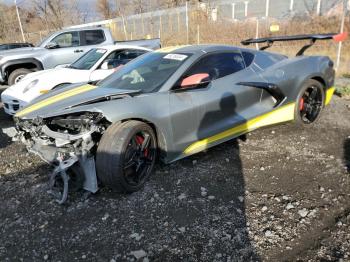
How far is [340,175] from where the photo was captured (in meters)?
3.75

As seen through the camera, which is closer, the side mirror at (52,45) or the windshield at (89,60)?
the windshield at (89,60)

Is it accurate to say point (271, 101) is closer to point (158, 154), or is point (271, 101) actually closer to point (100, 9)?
point (158, 154)

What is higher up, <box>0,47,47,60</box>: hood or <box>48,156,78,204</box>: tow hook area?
<box>0,47,47,60</box>: hood

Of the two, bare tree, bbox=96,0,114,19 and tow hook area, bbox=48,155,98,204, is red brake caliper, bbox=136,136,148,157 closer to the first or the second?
tow hook area, bbox=48,155,98,204

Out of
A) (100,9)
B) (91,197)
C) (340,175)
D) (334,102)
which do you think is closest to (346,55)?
(334,102)

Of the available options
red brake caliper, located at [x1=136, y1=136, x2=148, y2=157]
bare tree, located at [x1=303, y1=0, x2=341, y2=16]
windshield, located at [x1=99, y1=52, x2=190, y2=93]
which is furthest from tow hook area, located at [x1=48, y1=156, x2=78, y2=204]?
bare tree, located at [x1=303, y1=0, x2=341, y2=16]

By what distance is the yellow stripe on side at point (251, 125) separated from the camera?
13.1 feet

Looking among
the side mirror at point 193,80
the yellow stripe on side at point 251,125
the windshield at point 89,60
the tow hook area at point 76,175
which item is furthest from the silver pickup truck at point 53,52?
the tow hook area at point 76,175

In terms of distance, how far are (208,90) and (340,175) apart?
1.75 m

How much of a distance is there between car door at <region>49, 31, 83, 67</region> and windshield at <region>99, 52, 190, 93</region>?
5.24 m

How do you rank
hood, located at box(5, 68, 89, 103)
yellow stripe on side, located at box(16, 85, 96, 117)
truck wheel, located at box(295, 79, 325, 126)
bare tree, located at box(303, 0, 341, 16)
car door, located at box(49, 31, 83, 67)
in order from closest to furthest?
1. yellow stripe on side, located at box(16, 85, 96, 117)
2. truck wheel, located at box(295, 79, 325, 126)
3. hood, located at box(5, 68, 89, 103)
4. car door, located at box(49, 31, 83, 67)
5. bare tree, located at box(303, 0, 341, 16)

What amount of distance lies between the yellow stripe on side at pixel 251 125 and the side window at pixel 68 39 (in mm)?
6638

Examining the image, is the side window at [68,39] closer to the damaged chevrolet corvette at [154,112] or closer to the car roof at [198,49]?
the damaged chevrolet corvette at [154,112]

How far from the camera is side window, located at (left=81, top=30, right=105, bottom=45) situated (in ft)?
31.6
